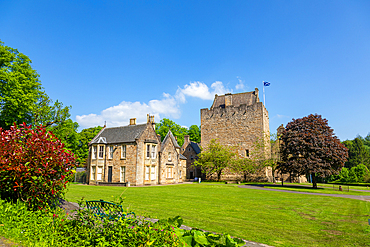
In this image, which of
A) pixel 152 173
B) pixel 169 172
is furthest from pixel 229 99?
pixel 152 173

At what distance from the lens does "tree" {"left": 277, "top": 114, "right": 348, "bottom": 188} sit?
29.7 metres

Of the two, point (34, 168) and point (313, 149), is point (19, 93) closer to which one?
point (34, 168)

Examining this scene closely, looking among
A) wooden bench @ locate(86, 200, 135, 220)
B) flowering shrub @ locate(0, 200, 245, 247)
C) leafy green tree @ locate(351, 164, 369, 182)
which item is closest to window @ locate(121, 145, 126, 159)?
flowering shrub @ locate(0, 200, 245, 247)

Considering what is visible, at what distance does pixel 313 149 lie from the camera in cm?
3061

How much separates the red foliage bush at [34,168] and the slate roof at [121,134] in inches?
1000

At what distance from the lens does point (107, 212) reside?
4.91m

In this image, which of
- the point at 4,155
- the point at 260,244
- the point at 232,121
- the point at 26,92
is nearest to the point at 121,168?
the point at 26,92

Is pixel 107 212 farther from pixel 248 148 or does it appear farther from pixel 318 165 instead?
pixel 248 148

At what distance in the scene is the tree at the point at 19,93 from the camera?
27234 mm

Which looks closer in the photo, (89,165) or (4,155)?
(4,155)

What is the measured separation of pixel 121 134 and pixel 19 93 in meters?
14.0

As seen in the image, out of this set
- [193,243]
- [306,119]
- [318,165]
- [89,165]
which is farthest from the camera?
[89,165]

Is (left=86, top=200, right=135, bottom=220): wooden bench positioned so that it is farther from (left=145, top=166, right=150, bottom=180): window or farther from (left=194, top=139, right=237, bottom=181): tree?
(left=194, top=139, right=237, bottom=181): tree

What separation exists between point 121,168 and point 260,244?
29.9 meters
